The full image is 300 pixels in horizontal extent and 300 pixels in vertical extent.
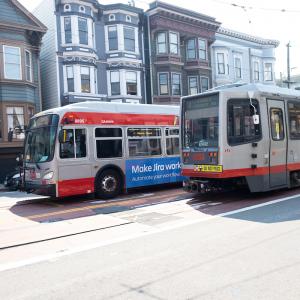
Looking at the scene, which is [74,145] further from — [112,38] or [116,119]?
[112,38]

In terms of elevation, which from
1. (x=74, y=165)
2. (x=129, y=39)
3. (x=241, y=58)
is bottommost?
(x=74, y=165)

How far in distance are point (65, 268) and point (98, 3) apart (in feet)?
81.5

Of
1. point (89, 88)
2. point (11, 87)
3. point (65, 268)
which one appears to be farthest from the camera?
point (89, 88)

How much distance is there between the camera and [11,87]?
23406 mm

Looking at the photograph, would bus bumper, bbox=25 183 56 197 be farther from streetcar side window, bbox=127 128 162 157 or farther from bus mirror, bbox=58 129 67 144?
streetcar side window, bbox=127 128 162 157

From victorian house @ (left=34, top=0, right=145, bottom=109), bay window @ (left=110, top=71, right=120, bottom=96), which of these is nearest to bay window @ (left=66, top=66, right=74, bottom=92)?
victorian house @ (left=34, top=0, right=145, bottom=109)

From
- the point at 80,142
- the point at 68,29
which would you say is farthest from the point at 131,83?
the point at 80,142

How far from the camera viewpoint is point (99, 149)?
12211 millimetres

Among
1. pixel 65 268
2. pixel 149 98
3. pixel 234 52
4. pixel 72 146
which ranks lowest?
pixel 65 268

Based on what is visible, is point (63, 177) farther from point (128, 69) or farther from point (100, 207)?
point (128, 69)

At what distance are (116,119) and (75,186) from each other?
2.57m

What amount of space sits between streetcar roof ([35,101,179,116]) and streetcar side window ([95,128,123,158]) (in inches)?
25.4

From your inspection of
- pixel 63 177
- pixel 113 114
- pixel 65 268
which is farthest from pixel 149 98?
pixel 65 268

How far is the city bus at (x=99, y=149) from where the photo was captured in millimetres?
11352
